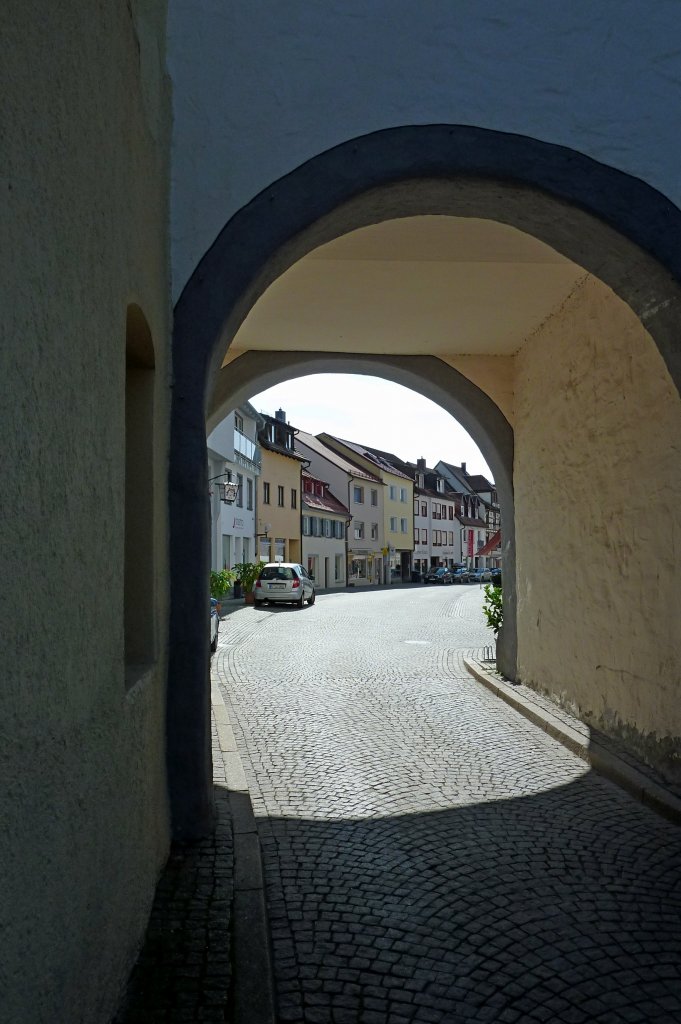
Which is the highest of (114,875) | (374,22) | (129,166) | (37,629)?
(374,22)

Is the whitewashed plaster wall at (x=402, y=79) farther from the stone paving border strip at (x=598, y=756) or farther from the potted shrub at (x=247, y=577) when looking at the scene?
the potted shrub at (x=247, y=577)

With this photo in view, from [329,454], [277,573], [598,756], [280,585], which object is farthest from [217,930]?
[329,454]

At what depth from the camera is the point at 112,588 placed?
3168 mm

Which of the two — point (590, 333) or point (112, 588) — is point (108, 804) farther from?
point (590, 333)

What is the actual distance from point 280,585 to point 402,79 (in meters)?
23.3

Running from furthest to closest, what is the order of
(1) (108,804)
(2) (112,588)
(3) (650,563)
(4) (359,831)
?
(3) (650,563) < (4) (359,831) < (2) (112,588) < (1) (108,804)

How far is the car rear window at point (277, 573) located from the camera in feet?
92.7

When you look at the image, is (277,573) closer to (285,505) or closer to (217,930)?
(285,505)

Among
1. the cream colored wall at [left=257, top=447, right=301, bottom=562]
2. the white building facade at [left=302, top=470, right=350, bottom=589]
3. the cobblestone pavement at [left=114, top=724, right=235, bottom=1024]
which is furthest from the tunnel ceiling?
the white building facade at [left=302, top=470, right=350, bottom=589]

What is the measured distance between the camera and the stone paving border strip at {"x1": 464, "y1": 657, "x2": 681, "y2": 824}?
568cm

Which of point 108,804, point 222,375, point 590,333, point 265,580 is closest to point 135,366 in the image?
point 108,804

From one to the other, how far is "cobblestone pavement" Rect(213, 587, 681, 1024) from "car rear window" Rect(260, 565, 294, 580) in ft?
62.6

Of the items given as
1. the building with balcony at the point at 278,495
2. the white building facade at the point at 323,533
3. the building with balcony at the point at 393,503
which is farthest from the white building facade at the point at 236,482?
the building with balcony at the point at 393,503

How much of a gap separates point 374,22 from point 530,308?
385 centimetres
